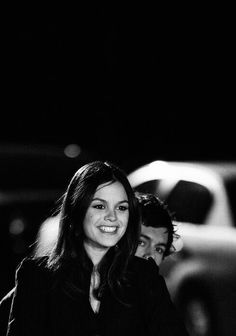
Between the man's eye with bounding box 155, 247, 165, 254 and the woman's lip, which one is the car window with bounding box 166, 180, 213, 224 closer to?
the man's eye with bounding box 155, 247, 165, 254

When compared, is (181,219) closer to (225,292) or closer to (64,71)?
(225,292)

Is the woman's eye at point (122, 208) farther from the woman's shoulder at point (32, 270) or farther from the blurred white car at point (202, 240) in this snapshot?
the blurred white car at point (202, 240)

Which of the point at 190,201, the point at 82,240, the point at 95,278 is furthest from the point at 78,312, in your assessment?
the point at 190,201

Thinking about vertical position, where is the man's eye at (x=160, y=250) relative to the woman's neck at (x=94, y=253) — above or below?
below

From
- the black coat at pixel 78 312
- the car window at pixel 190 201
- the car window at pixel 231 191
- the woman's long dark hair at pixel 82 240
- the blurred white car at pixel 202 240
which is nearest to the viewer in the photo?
the black coat at pixel 78 312

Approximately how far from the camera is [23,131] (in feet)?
67.9

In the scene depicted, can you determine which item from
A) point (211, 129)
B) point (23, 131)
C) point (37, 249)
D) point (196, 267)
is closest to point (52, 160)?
point (211, 129)

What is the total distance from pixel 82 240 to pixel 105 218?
18 centimetres

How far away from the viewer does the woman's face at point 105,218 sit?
3.09m

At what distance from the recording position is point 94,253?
3.16m

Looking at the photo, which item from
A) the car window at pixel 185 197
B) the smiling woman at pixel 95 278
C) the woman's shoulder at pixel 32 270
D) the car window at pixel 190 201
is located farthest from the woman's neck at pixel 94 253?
the car window at pixel 190 201

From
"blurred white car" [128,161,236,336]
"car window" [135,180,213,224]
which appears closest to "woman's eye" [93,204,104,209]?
"blurred white car" [128,161,236,336]

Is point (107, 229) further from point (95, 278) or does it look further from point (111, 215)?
point (95, 278)

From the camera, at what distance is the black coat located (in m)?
2.93
